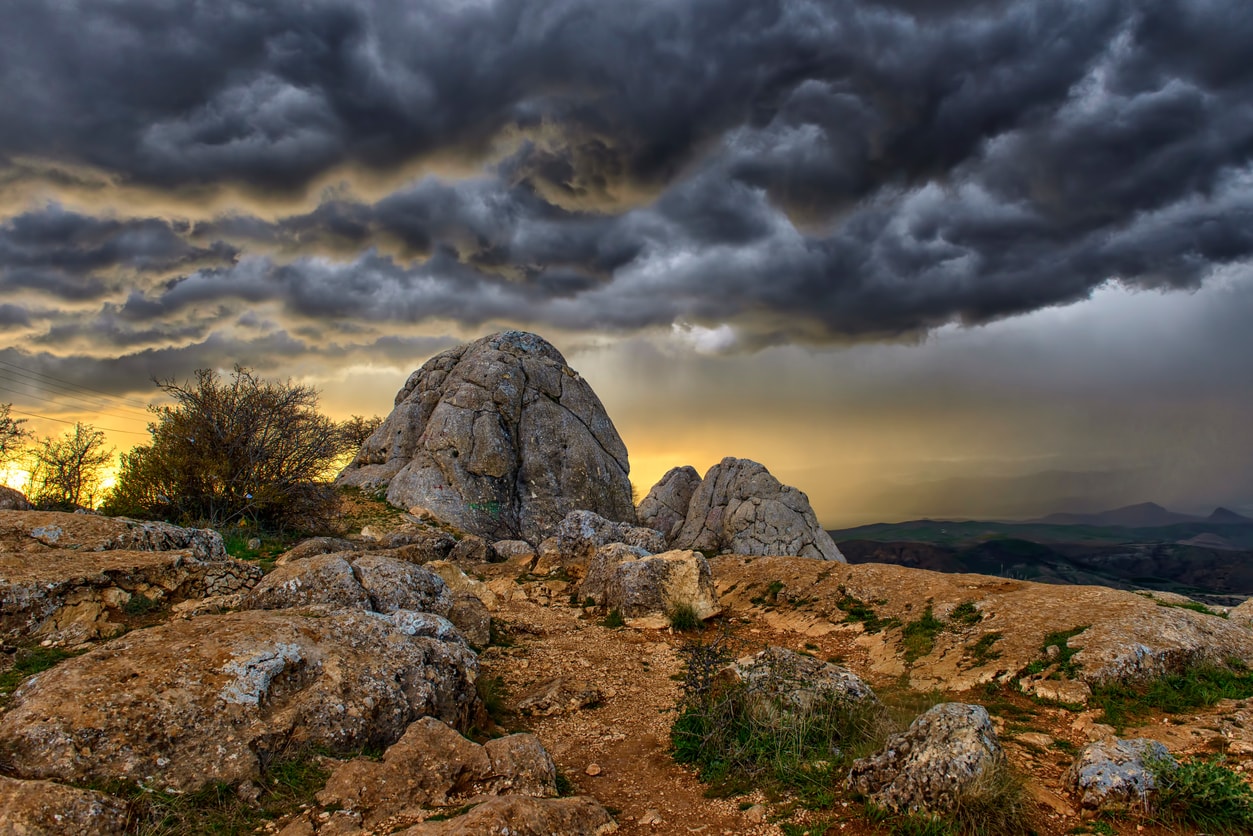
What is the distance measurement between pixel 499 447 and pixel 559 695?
2864cm

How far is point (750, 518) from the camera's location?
38.5 m

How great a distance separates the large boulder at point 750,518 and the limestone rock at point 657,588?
2020cm

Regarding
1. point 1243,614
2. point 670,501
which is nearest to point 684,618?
point 1243,614

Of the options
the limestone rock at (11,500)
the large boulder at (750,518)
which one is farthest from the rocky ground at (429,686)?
the large boulder at (750,518)

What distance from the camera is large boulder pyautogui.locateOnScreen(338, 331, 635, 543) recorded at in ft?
116

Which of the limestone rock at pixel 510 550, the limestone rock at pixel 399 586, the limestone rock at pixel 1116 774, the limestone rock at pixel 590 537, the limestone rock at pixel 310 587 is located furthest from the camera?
the limestone rock at pixel 510 550

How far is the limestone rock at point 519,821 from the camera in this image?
4.69m

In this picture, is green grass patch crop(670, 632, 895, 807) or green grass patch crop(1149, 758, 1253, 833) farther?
green grass patch crop(670, 632, 895, 807)

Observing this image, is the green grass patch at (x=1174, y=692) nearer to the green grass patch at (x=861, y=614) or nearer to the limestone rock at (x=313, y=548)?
the green grass patch at (x=861, y=614)

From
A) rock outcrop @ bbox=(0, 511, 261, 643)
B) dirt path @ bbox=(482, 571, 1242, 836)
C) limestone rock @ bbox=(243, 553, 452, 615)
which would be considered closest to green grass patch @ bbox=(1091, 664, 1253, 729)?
dirt path @ bbox=(482, 571, 1242, 836)

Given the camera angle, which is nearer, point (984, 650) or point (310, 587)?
point (310, 587)

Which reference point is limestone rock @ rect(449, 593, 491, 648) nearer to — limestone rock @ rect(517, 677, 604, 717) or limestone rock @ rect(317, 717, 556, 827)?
limestone rock @ rect(517, 677, 604, 717)

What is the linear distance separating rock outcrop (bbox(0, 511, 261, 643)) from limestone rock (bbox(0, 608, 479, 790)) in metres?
2.16

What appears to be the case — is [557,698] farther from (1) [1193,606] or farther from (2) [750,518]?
(2) [750,518]
